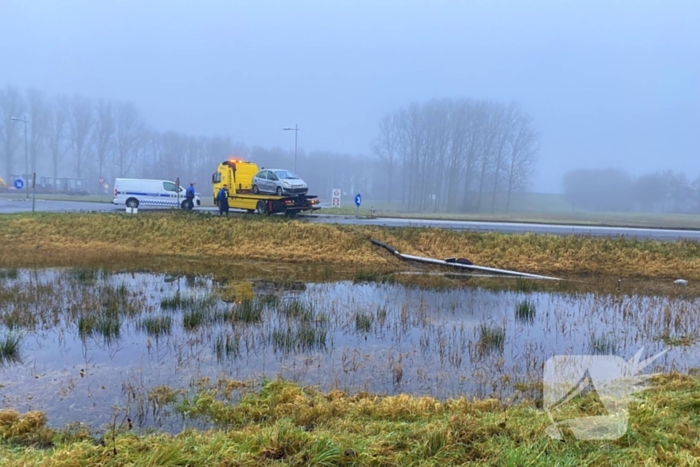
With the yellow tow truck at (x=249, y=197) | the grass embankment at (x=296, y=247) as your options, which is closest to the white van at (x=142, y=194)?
the yellow tow truck at (x=249, y=197)

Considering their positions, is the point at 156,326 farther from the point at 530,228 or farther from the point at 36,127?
the point at 36,127

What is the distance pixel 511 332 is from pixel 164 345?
6.42m

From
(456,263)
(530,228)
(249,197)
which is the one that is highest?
(249,197)

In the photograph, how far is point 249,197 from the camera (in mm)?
26344

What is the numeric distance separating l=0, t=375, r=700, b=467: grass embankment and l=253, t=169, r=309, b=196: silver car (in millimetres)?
20644

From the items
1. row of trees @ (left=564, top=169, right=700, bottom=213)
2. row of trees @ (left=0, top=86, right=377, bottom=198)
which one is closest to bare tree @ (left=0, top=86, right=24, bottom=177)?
row of trees @ (left=0, top=86, right=377, bottom=198)

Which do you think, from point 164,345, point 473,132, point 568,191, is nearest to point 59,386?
point 164,345

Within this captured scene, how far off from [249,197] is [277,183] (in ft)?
5.97

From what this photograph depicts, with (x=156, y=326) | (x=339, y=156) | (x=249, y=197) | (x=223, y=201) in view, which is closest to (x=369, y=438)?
(x=156, y=326)

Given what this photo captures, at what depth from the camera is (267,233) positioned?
1953 cm

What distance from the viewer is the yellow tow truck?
25641 millimetres

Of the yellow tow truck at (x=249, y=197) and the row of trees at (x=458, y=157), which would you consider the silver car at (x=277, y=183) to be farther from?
the row of trees at (x=458, y=157)

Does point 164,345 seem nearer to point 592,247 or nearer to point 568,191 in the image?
point 592,247

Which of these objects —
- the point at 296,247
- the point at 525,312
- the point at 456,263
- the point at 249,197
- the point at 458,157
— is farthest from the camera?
the point at 458,157
